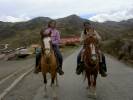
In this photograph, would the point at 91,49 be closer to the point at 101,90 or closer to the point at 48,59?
the point at 48,59

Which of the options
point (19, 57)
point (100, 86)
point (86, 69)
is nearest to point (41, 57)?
point (86, 69)

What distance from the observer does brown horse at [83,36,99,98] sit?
13.7 metres

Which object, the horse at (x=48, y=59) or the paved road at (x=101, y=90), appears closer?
the paved road at (x=101, y=90)

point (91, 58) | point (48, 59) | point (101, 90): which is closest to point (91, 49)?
point (91, 58)

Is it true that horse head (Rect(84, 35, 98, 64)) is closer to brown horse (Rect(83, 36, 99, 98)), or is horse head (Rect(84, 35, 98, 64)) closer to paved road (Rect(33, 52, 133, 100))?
brown horse (Rect(83, 36, 99, 98))

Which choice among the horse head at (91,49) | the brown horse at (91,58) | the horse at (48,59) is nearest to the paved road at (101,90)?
the brown horse at (91,58)

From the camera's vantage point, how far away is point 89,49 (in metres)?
13.9

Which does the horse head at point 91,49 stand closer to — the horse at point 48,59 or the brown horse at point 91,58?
the brown horse at point 91,58

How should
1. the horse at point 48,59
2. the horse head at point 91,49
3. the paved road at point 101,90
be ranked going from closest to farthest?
the paved road at point 101,90 < the horse head at point 91,49 < the horse at point 48,59

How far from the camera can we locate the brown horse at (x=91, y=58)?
13.7 meters

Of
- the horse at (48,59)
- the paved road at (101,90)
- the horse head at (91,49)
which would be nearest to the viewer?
the paved road at (101,90)

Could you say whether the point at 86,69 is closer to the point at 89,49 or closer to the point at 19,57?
the point at 89,49

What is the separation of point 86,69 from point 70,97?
1.13 m

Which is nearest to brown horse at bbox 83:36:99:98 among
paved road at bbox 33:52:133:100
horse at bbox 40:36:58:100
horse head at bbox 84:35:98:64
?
horse head at bbox 84:35:98:64
